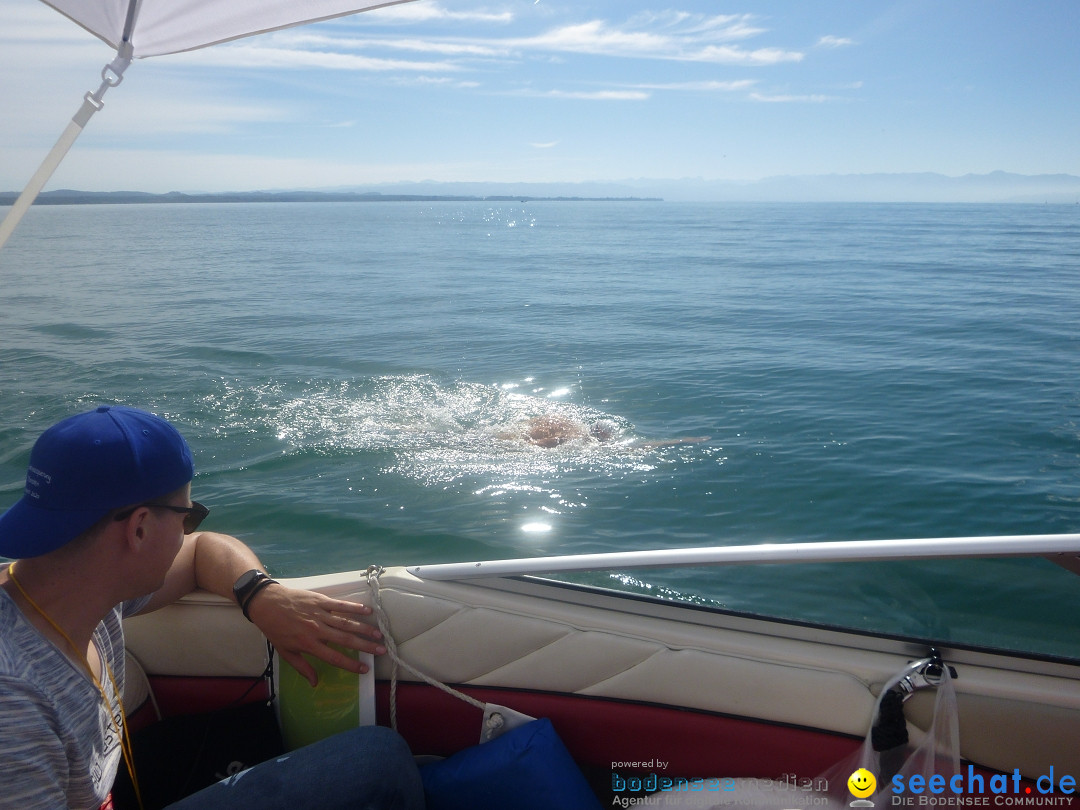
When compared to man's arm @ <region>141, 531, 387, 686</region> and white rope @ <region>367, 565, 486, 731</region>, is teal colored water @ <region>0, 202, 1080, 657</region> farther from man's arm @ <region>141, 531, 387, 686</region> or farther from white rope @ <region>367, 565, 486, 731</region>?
man's arm @ <region>141, 531, 387, 686</region>

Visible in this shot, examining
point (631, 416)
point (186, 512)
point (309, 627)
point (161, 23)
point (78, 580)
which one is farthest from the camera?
point (631, 416)

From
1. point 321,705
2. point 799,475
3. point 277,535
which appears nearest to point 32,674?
point 321,705

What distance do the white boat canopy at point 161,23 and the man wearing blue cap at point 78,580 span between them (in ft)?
2.25

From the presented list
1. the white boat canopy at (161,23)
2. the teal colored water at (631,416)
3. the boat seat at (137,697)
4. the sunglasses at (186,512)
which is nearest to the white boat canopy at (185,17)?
the white boat canopy at (161,23)

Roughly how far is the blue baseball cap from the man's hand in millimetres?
741

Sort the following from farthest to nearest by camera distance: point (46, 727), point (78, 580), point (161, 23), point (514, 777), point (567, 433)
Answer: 1. point (567, 433)
2. point (514, 777)
3. point (161, 23)
4. point (78, 580)
5. point (46, 727)

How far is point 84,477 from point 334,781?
3.01ft

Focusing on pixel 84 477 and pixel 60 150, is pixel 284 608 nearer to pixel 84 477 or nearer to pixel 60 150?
pixel 84 477

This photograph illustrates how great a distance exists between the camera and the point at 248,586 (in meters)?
2.27

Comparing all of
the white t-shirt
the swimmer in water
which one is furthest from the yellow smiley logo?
the swimmer in water

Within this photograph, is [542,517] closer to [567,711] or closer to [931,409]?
[567,711]

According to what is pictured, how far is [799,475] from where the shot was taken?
24.8 ft

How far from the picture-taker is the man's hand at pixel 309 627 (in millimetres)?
2254

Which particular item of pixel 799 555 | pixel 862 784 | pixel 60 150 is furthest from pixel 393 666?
pixel 60 150
